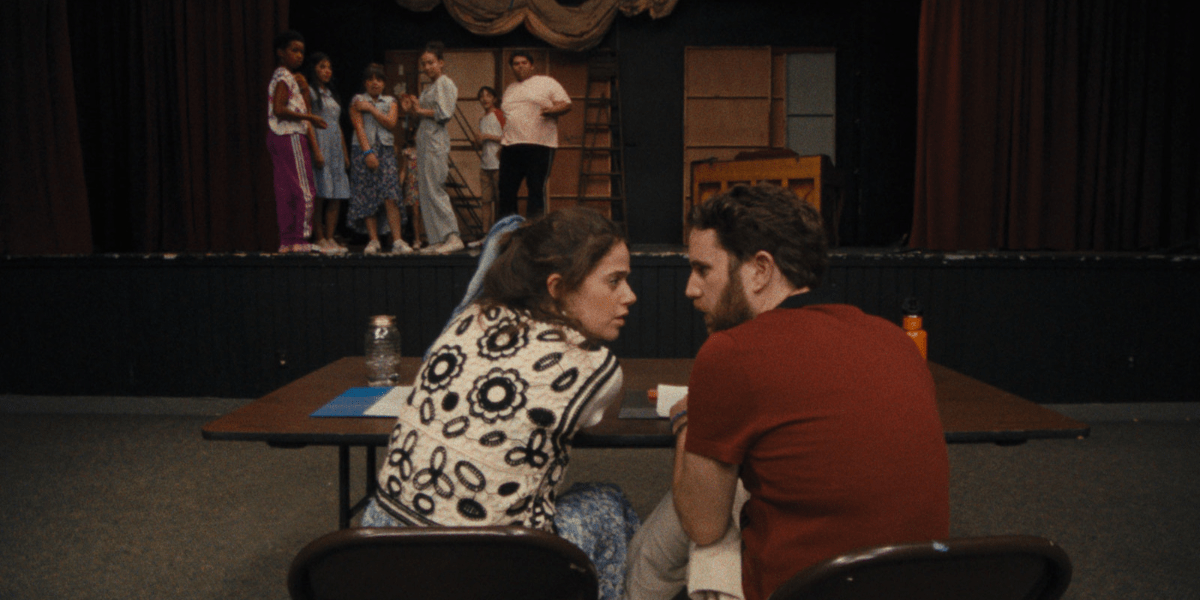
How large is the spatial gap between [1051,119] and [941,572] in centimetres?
541

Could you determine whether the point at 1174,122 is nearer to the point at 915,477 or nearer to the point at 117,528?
the point at 915,477

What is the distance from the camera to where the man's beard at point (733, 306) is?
3.82ft

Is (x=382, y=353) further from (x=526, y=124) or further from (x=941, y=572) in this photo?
(x=526, y=124)

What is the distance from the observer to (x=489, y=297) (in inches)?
51.3

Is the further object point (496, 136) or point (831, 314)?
point (496, 136)

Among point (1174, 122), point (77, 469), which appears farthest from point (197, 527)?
point (1174, 122)

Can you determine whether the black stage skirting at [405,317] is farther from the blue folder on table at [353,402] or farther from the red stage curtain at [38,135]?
the blue folder on table at [353,402]

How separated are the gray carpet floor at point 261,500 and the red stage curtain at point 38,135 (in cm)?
119

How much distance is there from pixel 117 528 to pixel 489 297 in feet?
6.36

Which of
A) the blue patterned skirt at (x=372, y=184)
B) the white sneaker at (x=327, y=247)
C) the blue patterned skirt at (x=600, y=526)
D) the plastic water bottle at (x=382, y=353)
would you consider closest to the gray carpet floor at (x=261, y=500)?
the plastic water bottle at (x=382, y=353)

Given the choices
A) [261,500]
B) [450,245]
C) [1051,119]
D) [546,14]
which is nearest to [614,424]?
[261,500]

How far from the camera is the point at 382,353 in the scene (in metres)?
1.82

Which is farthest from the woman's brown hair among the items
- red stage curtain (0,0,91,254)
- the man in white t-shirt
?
red stage curtain (0,0,91,254)

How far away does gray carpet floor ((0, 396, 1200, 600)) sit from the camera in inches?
83.0
